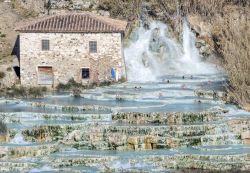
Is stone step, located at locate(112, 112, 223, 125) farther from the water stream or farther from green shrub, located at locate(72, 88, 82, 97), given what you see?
green shrub, located at locate(72, 88, 82, 97)

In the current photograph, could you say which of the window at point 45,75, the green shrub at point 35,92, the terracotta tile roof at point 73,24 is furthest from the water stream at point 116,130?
the window at point 45,75

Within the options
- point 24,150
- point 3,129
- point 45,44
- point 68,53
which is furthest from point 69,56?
point 24,150

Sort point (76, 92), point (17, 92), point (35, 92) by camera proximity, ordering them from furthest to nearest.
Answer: point (17, 92) → point (35, 92) → point (76, 92)

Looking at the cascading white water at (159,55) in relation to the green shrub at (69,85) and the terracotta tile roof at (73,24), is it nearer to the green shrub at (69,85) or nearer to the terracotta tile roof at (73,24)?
the terracotta tile roof at (73,24)

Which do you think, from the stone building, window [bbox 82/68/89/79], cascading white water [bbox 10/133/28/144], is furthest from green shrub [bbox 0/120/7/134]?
window [bbox 82/68/89/79]

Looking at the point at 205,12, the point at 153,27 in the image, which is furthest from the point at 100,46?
the point at 205,12

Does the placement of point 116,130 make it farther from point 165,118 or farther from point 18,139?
point 18,139
